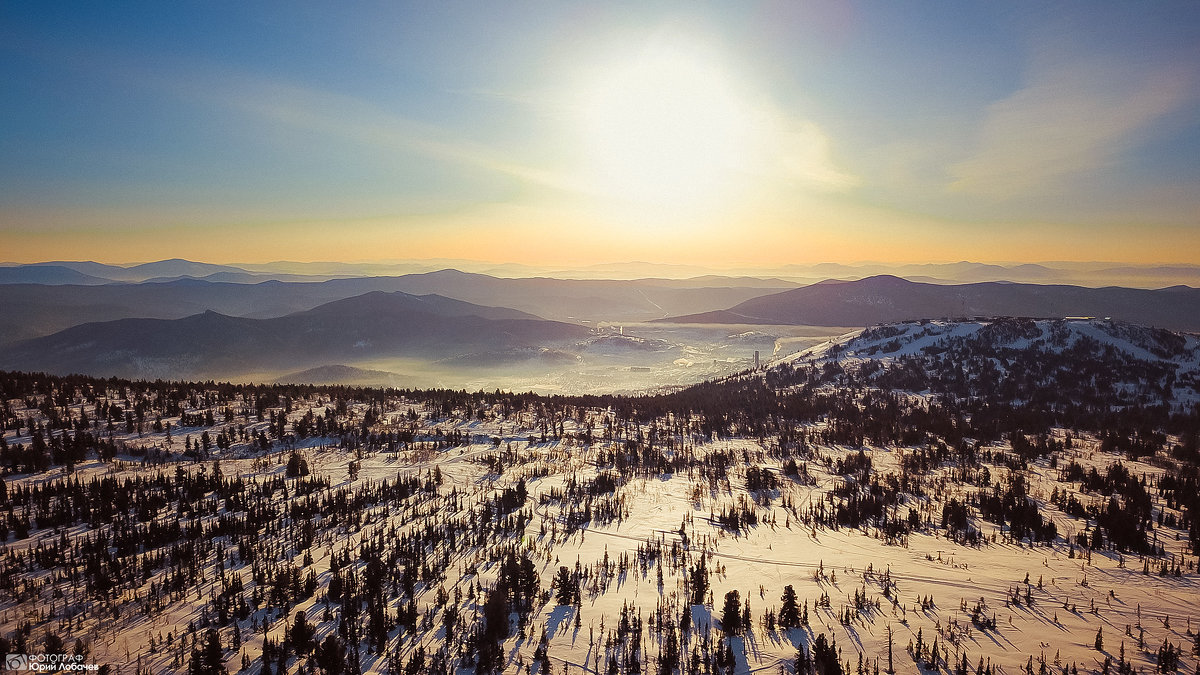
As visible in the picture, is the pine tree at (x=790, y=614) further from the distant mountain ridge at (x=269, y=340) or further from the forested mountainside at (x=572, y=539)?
the distant mountain ridge at (x=269, y=340)

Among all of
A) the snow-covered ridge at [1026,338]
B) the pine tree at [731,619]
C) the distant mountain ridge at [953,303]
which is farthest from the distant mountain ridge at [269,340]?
the pine tree at [731,619]

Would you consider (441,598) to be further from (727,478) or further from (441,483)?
(727,478)

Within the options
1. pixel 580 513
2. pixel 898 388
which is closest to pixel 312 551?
pixel 580 513

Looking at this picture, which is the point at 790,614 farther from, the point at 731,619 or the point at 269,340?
the point at 269,340

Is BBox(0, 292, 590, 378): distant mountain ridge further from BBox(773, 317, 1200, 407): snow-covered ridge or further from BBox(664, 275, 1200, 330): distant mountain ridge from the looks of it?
BBox(773, 317, 1200, 407): snow-covered ridge

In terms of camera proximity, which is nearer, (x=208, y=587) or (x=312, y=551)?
(x=208, y=587)

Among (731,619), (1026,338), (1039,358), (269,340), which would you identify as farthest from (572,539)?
(269,340)

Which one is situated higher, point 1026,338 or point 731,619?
point 1026,338
